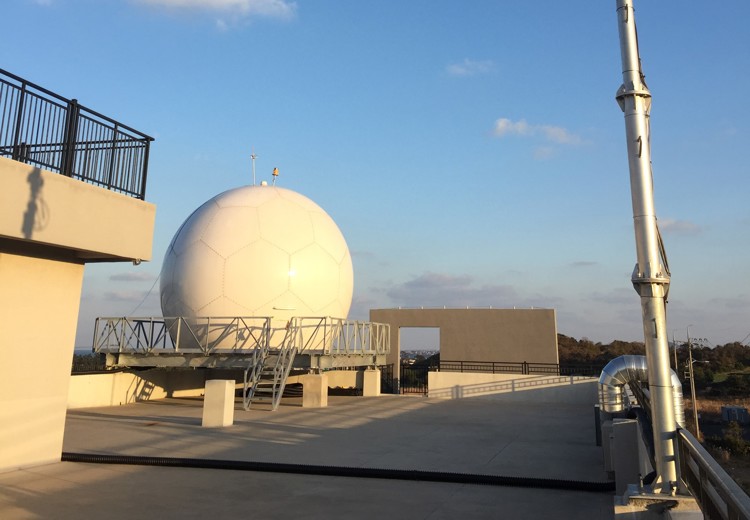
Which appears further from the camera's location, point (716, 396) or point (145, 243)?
point (716, 396)

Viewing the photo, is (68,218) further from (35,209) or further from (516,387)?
(516,387)

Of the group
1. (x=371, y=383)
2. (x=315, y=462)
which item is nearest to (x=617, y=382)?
(x=315, y=462)

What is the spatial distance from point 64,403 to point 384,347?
1516 cm

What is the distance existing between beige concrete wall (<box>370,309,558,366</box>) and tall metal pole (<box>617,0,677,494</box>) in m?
24.9

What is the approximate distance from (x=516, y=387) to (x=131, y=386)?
13.0 metres

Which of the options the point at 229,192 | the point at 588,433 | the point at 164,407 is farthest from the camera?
the point at 229,192

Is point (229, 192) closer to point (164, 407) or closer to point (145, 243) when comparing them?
point (164, 407)

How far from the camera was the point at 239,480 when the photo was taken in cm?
732

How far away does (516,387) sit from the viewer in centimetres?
2038

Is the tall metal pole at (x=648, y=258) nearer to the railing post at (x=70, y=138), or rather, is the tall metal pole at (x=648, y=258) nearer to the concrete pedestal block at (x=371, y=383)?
the railing post at (x=70, y=138)

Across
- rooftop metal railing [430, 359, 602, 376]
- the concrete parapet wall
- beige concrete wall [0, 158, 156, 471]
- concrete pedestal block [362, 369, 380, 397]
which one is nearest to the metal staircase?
concrete pedestal block [362, 369, 380, 397]

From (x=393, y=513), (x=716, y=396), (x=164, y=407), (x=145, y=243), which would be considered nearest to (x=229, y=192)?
(x=164, y=407)

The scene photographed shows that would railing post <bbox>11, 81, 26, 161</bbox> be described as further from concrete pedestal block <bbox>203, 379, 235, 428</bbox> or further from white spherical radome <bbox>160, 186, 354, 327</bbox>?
white spherical radome <bbox>160, 186, 354, 327</bbox>

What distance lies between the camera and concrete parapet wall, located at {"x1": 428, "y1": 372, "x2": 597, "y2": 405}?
19.5 metres
